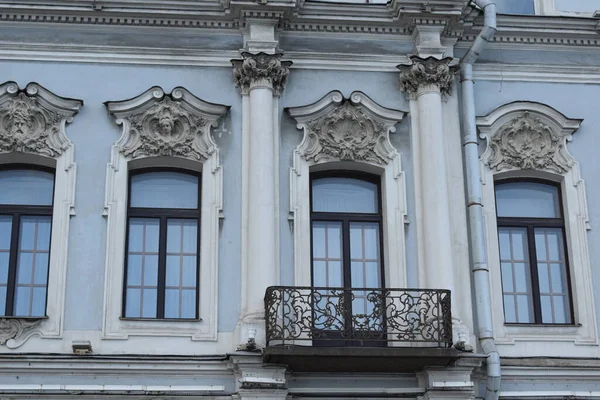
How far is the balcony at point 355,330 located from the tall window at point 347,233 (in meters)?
0.60

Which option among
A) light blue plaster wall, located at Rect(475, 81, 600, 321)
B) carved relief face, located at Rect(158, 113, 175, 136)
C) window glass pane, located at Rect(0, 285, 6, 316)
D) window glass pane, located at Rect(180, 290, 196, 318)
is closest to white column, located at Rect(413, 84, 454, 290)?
light blue plaster wall, located at Rect(475, 81, 600, 321)

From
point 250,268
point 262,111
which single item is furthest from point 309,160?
point 250,268

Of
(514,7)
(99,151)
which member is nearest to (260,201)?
(99,151)

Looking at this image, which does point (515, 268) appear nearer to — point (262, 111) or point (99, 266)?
point (262, 111)

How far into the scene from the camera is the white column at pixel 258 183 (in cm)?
1309

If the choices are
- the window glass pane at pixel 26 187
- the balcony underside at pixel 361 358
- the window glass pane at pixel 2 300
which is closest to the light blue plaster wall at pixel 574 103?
the balcony underside at pixel 361 358

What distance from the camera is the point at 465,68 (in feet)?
48.1

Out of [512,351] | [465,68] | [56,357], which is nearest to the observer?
[56,357]

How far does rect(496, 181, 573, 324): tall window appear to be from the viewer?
14.1m

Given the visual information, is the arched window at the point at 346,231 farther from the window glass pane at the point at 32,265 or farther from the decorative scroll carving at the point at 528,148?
the window glass pane at the point at 32,265

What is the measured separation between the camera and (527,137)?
14.6m

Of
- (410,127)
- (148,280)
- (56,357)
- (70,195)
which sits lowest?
(56,357)

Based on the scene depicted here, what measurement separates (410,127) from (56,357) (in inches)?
210

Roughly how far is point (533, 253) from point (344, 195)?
2.56 m
